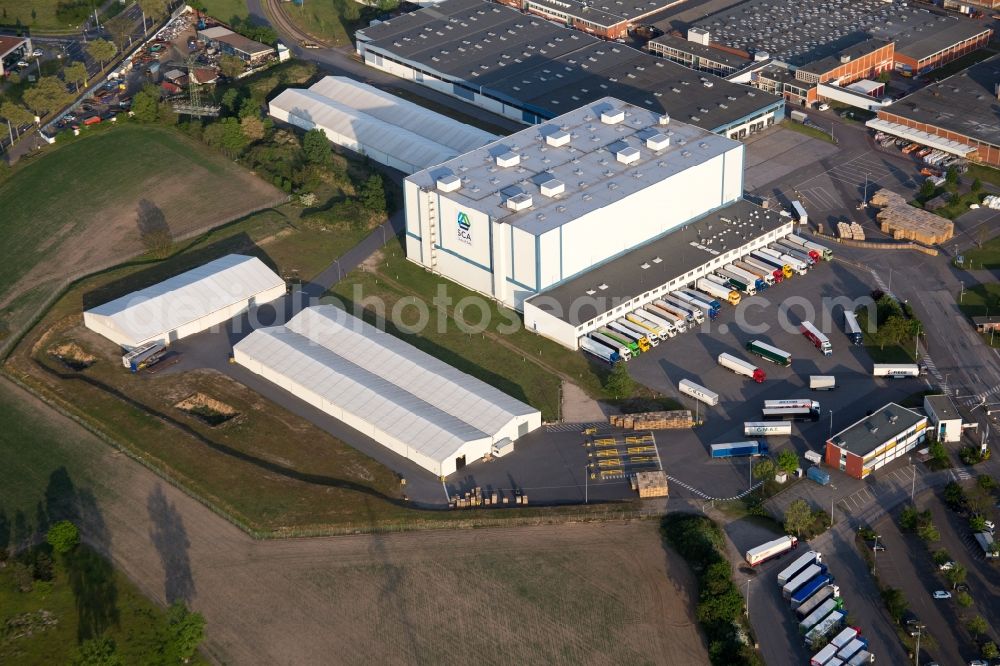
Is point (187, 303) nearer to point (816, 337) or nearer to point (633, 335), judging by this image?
point (633, 335)

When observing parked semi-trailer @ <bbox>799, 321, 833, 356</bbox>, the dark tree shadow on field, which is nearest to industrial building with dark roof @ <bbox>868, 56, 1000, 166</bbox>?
parked semi-trailer @ <bbox>799, 321, 833, 356</bbox>

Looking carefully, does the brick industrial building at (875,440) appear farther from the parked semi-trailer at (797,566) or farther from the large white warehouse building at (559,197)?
the large white warehouse building at (559,197)

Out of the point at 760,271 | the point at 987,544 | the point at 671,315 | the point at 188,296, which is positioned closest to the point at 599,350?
the point at 671,315

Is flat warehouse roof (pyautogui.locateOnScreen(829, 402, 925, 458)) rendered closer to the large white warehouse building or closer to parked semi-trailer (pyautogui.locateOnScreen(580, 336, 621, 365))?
parked semi-trailer (pyautogui.locateOnScreen(580, 336, 621, 365))

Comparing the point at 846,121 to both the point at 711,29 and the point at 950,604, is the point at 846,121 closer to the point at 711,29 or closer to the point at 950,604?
the point at 711,29

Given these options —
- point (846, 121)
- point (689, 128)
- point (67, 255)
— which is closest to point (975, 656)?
point (689, 128)
